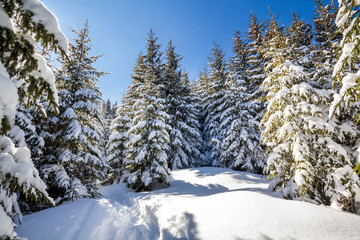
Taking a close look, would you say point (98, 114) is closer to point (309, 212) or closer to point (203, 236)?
point (203, 236)

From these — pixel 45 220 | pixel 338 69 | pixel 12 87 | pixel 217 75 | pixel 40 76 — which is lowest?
Result: pixel 45 220

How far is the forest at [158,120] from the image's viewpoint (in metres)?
2.36

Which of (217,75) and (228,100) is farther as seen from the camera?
(217,75)

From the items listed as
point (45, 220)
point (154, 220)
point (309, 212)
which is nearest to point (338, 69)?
point (309, 212)

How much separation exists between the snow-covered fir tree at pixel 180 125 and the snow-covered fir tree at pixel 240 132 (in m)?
3.49

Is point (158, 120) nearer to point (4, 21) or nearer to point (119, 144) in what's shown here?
point (119, 144)

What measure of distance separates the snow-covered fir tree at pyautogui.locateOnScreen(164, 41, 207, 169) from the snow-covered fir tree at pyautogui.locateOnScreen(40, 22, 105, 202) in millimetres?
8932

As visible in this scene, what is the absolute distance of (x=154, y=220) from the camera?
6.33m

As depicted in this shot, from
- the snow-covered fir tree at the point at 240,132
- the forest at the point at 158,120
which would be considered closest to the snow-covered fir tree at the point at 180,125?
the forest at the point at 158,120

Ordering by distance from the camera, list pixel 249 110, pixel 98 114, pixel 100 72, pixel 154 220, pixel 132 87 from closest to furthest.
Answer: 1. pixel 154 220
2. pixel 98 114
3. pixel 100 72
4. pixel 249 110
5. pixel 132 87

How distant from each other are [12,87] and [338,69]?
15.5 feet

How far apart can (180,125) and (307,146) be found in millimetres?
14056

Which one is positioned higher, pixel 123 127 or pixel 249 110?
pixel 249 110

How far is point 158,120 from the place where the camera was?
1292 cm
